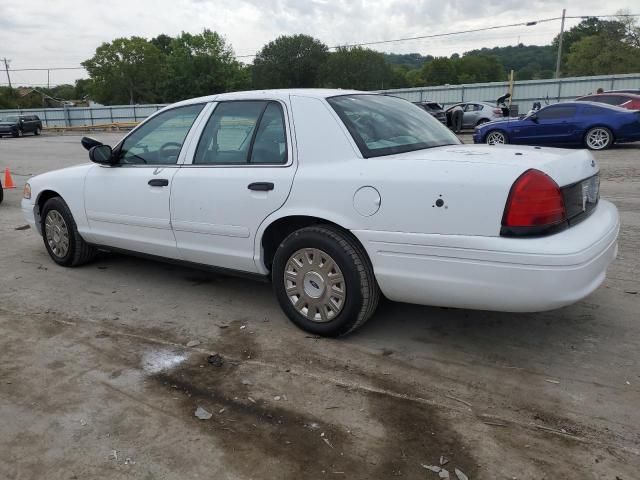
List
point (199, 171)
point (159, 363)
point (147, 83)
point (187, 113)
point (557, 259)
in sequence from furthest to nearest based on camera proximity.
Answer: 1. point (147, 83)
2. point (187, 113)
3. point (199, 171)
4. point (159, 363)
5. point (557, 259)

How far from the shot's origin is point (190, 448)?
105 inches

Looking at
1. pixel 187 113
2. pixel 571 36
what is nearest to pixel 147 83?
pixel 571 36

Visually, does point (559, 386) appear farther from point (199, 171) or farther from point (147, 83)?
point (147, 83)

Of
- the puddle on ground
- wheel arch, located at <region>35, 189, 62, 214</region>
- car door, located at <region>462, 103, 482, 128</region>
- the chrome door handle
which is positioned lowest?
the puddle on ground

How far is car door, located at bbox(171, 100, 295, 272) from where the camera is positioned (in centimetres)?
386

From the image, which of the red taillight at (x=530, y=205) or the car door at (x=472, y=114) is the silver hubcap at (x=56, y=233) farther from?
the car door at (x=472, y=114)

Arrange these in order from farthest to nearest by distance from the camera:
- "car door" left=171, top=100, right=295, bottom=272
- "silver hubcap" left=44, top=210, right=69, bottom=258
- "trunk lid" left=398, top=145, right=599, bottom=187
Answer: "silver hubcap" left=44, top=210, right=69, bottom=258 < "car door" left=171, top=100, right=295, bottom=272 < "trunk lid" left=398, top=145, right=599, bottom=187

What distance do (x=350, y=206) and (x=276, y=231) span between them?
71 centimetres

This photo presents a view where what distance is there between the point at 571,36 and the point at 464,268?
10561 centimetres

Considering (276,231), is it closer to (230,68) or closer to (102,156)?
(102,156)

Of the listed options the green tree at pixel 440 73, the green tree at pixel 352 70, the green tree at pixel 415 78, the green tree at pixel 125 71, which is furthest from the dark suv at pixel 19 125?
the green tree at pixel 440 73

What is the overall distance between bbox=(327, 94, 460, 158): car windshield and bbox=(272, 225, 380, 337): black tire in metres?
0.56

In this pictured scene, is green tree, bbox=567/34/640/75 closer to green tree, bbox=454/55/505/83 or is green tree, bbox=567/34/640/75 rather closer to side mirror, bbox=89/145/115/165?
green tree, bbox=454/55/505/83

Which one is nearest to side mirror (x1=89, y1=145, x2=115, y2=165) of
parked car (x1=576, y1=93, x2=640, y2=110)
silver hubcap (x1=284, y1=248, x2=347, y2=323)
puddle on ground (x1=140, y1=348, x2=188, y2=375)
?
puddle on ground (x1=140, y1=348, x2=188, y2=375)
